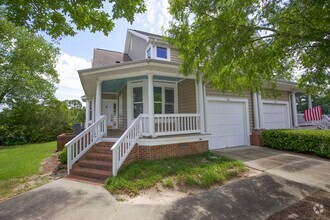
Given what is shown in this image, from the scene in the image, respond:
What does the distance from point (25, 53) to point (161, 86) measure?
55.7 ft

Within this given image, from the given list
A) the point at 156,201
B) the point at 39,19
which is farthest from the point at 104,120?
the point at 156,201

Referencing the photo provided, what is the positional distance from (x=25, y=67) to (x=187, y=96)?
17.5 meters

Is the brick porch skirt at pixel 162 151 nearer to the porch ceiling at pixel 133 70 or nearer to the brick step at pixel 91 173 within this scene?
the brick step at pixel 91 173

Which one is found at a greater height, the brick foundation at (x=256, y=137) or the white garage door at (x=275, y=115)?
the white garage door at (x=275, y=115)

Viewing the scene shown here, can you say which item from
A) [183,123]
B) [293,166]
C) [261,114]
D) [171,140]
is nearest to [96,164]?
[171,140]

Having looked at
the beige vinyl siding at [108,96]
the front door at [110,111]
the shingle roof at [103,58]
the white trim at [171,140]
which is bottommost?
the white trim at [171,140]

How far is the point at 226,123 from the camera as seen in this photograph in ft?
29.8

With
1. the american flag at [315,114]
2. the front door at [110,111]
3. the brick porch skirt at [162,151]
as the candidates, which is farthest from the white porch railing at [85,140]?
the american flag at [315,114]

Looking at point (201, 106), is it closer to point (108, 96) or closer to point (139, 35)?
point (139, 35)

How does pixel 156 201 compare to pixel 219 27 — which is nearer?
pixel 156 201

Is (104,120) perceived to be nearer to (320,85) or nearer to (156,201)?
(156,201)

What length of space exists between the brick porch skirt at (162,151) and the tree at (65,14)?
13.6 feet

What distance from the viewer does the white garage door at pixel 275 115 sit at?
1053 cm

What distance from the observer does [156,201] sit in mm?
3865
